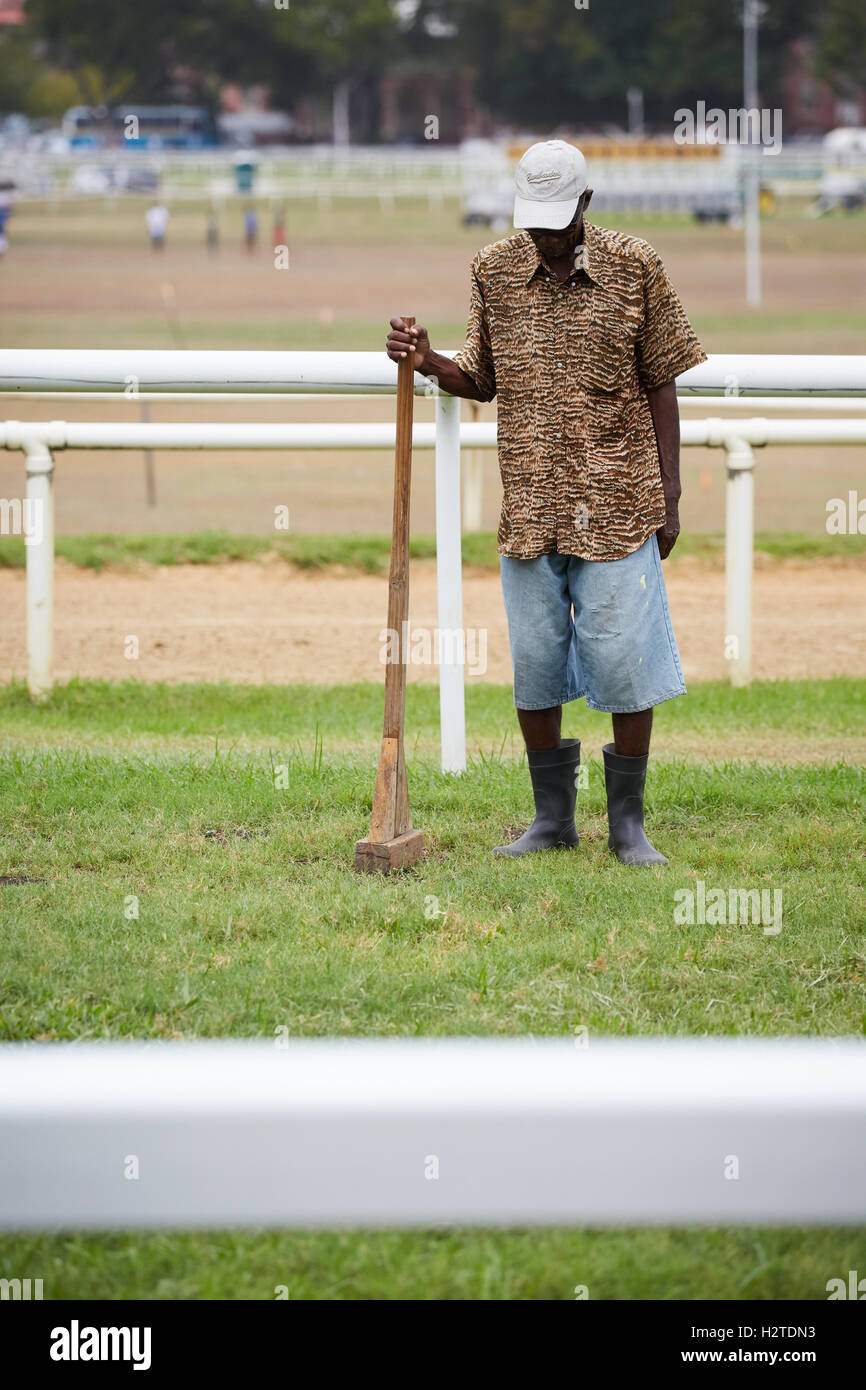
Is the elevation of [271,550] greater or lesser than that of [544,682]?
lesser

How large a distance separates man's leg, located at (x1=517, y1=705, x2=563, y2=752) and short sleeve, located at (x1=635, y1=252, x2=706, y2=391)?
0.85m

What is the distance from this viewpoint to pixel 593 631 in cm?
394

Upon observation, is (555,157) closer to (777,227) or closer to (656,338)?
(656,338)

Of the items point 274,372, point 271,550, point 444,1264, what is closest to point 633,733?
point 274,372

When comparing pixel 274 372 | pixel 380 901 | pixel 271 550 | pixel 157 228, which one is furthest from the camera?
pixel 157 228

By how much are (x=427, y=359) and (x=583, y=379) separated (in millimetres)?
403

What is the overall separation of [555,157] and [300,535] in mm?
6946

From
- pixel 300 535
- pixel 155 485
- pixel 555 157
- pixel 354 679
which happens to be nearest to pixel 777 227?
pixel 155 485

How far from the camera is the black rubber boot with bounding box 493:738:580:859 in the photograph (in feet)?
13.5

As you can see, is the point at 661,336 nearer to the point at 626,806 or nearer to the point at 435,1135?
the point at 626,806

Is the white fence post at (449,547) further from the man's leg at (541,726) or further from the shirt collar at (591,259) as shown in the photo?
the shirt collar at (591,259)

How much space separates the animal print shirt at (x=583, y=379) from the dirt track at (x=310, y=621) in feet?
11.1

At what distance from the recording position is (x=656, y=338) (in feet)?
12.5

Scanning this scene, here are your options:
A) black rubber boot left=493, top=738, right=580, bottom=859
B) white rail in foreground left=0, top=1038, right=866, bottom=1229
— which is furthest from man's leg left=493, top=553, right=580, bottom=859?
white rail in foreground left=0, top=1038, right=866, bottom=1229
